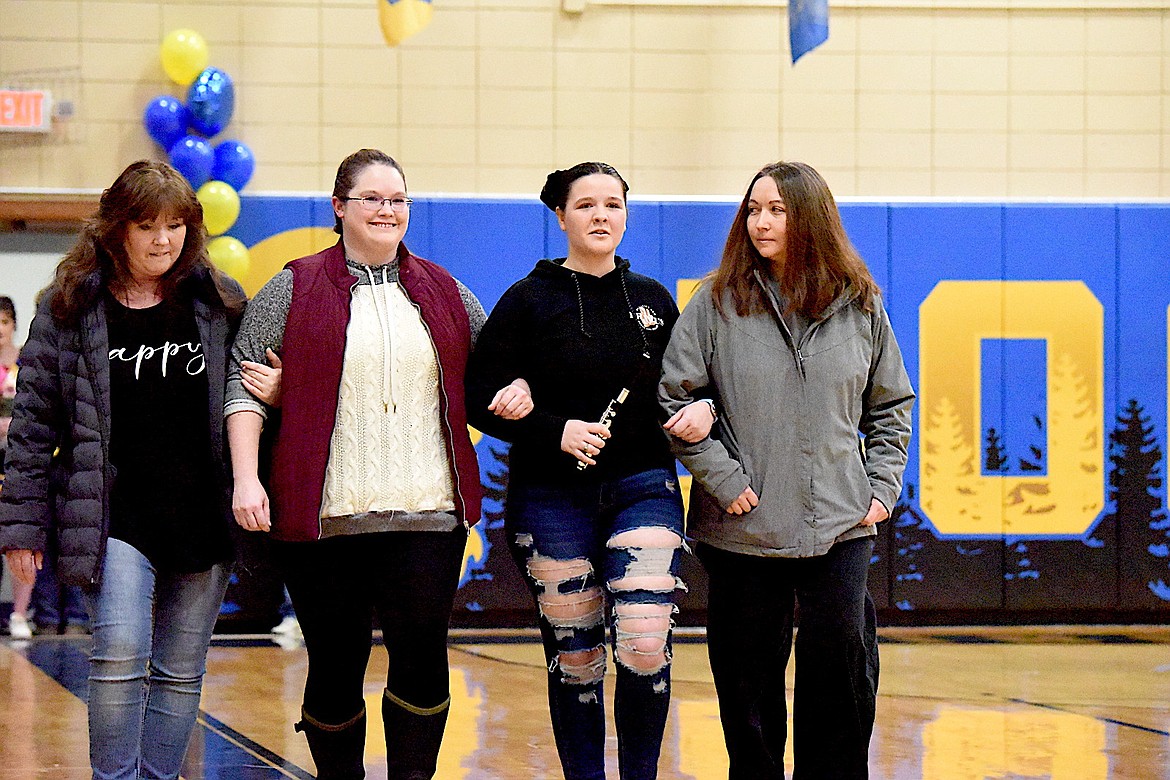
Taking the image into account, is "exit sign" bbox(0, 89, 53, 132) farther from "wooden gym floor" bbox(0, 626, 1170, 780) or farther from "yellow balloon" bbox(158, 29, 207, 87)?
"wooden gym floor" bbox(0, 626, 1170, 780)

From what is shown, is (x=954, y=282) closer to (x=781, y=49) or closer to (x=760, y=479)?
(x=781, y=49)

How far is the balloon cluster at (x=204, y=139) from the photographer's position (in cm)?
612

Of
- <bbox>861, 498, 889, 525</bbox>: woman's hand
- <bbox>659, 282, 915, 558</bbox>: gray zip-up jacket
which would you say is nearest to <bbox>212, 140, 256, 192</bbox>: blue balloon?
<bbox>659, 282, 915, 558</bbox>: gray zip-up jacket

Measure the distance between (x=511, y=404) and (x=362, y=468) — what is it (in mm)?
→ 335

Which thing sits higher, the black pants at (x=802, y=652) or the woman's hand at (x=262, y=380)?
the woman's hand at (x=262, y=380)

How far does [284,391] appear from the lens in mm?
2842

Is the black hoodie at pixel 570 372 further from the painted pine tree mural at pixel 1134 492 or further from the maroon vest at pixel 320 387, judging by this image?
the painted pine tree mural at pixel 1134 492

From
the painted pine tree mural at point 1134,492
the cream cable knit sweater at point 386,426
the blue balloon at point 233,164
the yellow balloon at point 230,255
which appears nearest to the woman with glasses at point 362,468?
the cream cable knit sweater at point 386,426

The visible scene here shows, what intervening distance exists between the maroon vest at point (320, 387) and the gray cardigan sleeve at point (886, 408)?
2.84 feet

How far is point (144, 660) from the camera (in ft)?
8.84

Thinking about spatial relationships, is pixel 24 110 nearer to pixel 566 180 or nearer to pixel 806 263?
pixel 566 180

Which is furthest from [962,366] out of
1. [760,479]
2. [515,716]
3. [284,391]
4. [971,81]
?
[284,391]

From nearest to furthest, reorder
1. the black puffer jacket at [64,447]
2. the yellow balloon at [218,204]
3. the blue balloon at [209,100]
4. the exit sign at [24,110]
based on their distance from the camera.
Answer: the black puffer jacket at [64,447] → the yellow balloon at [218,204] → the blue balloon at [209,100] → the exit sign at [24,110]

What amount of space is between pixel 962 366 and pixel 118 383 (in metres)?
4.75
